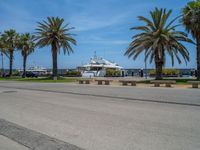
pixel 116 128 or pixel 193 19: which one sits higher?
pixel 193 19

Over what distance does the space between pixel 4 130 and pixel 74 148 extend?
9.70 feet

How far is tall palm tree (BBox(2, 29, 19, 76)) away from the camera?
228 feet

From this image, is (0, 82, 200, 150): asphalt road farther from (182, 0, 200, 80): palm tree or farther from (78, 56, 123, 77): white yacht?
(78, 56, 123, 77): white yacht

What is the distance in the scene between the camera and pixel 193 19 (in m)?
36.2

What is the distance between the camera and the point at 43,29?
5275 cm

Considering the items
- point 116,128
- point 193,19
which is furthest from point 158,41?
point 116,128

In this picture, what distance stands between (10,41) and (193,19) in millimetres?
46403

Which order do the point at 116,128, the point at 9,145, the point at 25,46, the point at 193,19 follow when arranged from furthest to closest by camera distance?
the point at 25,46
the point at 193,19
the point at 116,128
the point at 9,145

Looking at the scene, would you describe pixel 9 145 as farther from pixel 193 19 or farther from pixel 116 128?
pixel 193 19

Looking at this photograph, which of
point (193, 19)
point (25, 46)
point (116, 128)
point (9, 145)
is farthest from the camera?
point (25, 46)

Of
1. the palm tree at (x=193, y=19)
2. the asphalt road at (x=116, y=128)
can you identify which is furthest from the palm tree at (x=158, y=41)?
the asphalt road at (x=116, y=128)

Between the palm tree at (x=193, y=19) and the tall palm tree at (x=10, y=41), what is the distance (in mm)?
43765

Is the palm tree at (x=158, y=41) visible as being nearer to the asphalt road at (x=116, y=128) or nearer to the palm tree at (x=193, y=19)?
the palm tree at (x=193, y=19)

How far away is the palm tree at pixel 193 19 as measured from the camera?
36.0m
